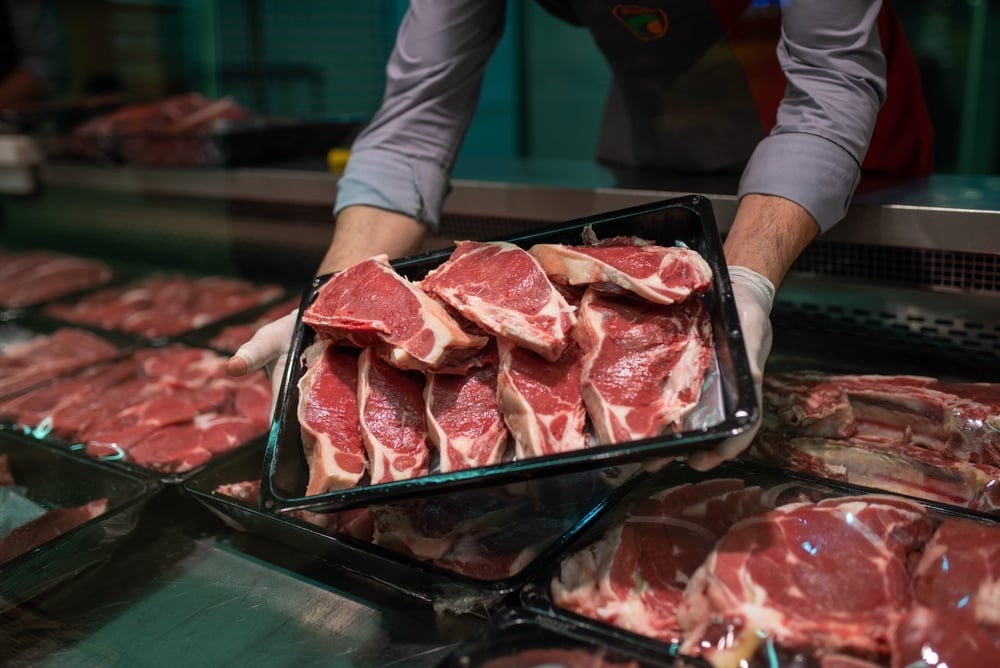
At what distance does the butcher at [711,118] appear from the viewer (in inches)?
64.5

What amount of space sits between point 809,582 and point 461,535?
0.60 meters

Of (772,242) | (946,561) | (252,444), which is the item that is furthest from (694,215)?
(252,444)

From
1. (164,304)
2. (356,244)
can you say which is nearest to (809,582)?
(356,244)

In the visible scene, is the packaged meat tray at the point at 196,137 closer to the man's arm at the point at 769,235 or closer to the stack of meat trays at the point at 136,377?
the stack of meat trays at the point at 136,377

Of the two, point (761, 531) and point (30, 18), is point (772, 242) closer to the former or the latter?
point (761, 531)

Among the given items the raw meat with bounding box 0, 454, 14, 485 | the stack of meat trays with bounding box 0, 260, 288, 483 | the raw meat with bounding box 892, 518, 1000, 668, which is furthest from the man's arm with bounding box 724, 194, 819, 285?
the raw meat with bounding box 0, 454, 14, 485

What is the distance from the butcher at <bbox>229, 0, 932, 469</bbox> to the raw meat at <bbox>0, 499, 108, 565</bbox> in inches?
20.1

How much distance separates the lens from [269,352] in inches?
69.1

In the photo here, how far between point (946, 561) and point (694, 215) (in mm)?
716

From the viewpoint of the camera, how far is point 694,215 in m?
1.53

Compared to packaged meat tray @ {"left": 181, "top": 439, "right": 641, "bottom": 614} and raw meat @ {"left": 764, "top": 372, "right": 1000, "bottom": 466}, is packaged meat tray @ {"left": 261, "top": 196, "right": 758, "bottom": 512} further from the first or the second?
raw meat @ {"left": 764, "top": 372, "right": 1000, "bottom": 466}

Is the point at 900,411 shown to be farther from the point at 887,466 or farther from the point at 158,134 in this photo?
the point at 158,134

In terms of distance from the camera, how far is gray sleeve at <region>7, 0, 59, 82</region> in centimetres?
490

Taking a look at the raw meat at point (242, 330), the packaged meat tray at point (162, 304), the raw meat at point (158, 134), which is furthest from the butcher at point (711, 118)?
the raw meat at point (158, 134)
